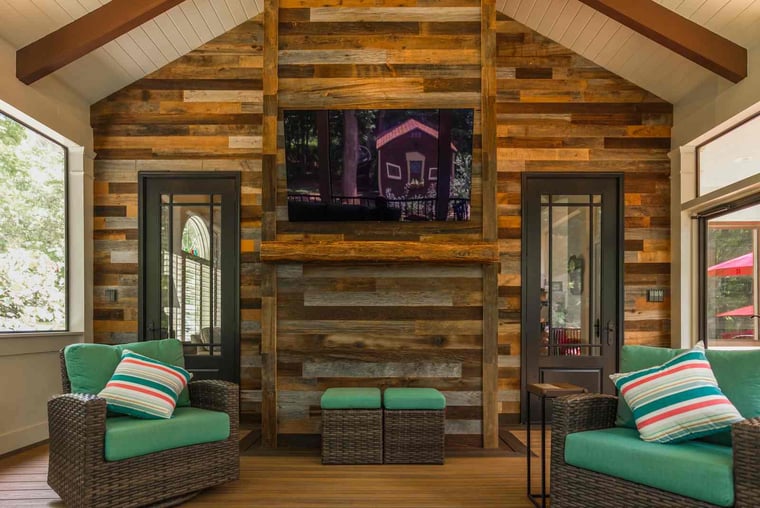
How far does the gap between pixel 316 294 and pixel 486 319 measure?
129cm

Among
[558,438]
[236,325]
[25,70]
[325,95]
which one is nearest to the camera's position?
[558,438]

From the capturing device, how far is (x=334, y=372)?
13.0 ft

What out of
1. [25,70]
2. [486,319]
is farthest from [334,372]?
[25,70]

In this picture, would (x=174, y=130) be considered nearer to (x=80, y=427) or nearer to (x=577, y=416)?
(x=80, y=427)

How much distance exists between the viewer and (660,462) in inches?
88.1

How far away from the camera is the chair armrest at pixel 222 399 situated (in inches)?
121

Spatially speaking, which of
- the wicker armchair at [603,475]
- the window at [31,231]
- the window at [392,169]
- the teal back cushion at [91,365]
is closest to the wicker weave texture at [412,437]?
the wicker armchair at [603,475]

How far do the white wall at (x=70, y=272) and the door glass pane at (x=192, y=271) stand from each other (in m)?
0.66

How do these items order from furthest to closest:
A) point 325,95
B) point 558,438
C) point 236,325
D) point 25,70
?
point 236,325 → point 325,95 → point 25,70 → point 558,438

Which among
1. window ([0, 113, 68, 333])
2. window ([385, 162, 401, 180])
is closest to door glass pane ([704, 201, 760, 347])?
window ([385, 162, 401, 180])

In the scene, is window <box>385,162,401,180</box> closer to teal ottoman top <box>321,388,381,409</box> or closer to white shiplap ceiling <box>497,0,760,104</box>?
teal ottoman top <box>321,388,381,409</box>

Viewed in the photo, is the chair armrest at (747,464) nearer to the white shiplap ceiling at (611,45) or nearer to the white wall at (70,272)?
the white shiplap ceiling at (611,45)

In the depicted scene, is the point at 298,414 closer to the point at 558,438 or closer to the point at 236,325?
the point at 236,325

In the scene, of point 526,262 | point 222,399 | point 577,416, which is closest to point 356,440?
point 222,399
